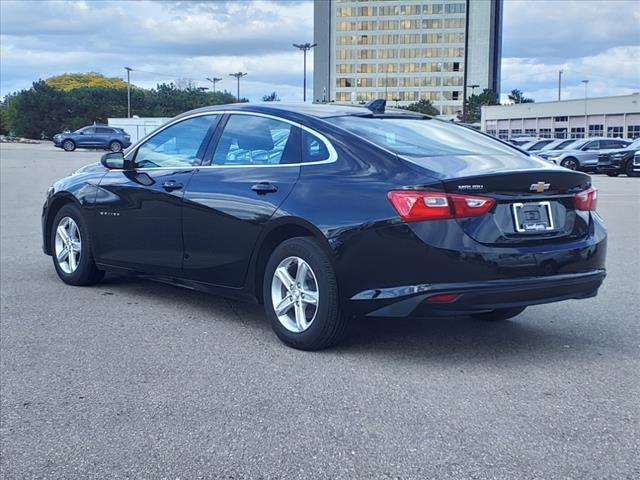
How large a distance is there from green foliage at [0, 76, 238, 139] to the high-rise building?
53481 millimetres

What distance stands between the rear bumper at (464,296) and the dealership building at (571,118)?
3405 inches

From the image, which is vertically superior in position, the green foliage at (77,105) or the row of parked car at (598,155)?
the green foliage at (77,105)

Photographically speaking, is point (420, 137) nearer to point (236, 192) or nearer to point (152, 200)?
point (236, 192)

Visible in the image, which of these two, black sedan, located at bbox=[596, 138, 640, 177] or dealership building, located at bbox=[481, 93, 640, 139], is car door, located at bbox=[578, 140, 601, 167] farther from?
dealership building, located at bbox=[481, 93, 640, 139]

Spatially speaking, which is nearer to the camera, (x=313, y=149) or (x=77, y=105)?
(x=313, y=149)

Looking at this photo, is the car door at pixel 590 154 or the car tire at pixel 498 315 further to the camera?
the car door at pixel 590 154

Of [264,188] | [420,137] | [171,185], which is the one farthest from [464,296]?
[171,185]

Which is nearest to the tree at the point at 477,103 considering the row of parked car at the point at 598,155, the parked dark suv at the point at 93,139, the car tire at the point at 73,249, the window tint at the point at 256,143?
the parked dark suv at the point at 93,139

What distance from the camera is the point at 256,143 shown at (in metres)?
5.72

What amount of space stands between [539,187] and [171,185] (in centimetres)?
278

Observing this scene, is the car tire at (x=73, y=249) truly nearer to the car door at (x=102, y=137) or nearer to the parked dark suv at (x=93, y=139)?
the parked dark suv at (x=93, y=139)

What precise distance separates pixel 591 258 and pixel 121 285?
4.29 meters

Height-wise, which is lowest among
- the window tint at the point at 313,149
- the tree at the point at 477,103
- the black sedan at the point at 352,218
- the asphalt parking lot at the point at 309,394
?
the asphalt parking lot at the point at 309,394

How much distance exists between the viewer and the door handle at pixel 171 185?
19.9ft
